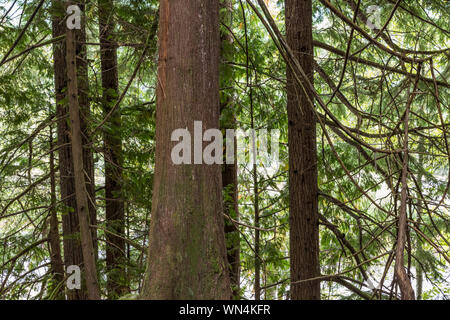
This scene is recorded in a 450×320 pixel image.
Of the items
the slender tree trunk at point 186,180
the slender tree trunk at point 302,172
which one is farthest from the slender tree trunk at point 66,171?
the slender tree trunk at point 186,180

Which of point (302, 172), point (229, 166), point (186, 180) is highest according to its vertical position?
point (229, 166)

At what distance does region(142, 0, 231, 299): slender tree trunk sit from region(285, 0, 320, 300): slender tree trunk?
8.00 ft

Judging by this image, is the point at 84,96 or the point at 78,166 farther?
the point at 84,96

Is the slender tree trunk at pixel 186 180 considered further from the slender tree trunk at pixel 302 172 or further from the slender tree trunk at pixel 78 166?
the slender tree trunk at pixel 302 172

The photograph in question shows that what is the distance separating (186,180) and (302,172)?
8.98 ft

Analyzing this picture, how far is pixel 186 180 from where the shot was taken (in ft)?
8.15

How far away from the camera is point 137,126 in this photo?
5.91 metres

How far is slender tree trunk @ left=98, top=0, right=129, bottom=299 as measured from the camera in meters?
4.82

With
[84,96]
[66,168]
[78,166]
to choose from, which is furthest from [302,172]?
[66,168]

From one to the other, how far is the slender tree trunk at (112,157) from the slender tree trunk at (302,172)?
192 centimetres

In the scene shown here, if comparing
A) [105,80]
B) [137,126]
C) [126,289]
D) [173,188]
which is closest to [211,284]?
[173,188]

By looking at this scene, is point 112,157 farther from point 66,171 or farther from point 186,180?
point 186,180
